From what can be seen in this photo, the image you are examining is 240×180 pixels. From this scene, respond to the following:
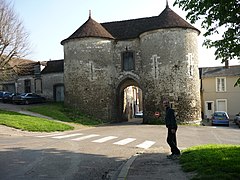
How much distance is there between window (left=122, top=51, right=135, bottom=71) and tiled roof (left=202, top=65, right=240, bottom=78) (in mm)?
14613

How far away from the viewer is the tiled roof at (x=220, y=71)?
135 ft

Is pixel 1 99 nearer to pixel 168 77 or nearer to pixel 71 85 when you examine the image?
pixel 71 85

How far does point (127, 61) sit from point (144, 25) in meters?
4.45

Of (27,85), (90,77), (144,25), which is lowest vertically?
(27,85)

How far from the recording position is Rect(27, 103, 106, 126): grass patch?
88.4 ft

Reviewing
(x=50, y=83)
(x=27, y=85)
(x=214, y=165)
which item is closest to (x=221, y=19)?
(x=214, y=165)

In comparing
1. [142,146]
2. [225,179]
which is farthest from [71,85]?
[225,179]

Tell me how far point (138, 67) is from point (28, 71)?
1769 centimetres

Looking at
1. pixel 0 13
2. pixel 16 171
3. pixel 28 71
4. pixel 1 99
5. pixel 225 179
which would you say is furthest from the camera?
pixel 28 71

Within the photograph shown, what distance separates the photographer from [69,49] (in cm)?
3147

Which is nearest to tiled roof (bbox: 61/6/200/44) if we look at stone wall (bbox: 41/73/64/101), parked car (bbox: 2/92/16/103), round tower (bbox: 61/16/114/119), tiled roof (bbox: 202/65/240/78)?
round tower (bbox: 61/16/114/119)

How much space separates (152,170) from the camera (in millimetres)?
7715

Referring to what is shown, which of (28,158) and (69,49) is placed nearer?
(28,158)

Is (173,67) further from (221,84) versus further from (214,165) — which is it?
(214,165)
